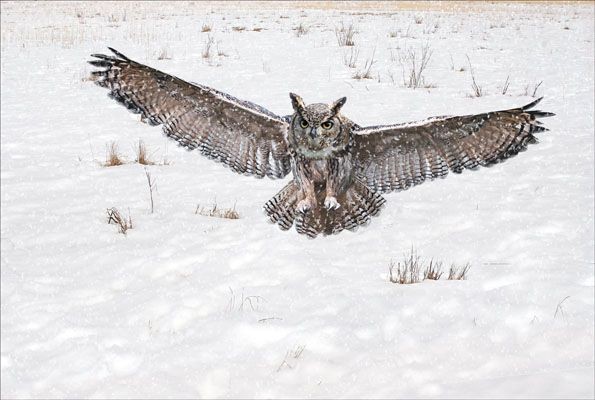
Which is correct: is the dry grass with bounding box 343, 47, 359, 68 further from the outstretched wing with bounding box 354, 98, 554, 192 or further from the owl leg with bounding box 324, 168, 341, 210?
the owl leg with bounding box 324, 168, 341, 210

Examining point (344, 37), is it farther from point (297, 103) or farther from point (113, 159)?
point (297, 103)

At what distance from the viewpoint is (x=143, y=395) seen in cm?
476

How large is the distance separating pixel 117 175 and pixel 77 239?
1620mm

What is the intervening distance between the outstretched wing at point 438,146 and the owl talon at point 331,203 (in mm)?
138

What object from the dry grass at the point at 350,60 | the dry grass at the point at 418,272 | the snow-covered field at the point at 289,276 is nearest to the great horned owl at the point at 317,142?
the snow-covered field at the point at 289,276

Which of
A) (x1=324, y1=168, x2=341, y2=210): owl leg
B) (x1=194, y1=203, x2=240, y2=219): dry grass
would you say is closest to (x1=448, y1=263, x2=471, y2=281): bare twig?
(x1=194, y1=203, x2=240, y2=219): dry grass

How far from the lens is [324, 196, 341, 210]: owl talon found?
1660 millimetres

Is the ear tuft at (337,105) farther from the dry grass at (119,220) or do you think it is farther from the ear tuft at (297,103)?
the dry grass at (119,220)

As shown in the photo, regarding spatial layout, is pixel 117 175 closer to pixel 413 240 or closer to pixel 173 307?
pixel 173 307

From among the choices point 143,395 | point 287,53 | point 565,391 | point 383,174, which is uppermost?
point 383,174

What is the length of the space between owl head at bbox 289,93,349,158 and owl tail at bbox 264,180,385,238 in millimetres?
110

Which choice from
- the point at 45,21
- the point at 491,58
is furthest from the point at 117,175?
the point at 45,21

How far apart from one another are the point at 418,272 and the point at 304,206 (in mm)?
4149

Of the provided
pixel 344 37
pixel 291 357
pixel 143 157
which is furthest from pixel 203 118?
pixel 344 37
